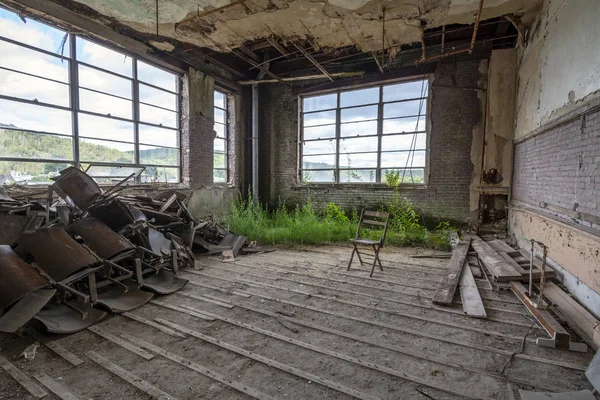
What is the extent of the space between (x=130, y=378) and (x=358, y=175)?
682 cm

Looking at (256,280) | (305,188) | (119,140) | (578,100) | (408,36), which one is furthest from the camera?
(305,188)

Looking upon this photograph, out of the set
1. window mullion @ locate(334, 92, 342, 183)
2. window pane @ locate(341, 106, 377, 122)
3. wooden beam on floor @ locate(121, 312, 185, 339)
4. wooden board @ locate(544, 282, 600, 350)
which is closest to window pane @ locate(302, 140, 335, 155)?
window mullion @ locate(334, 92, 342, 183)

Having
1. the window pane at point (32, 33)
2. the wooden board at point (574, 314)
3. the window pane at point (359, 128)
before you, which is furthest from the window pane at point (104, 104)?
the wooden board at point (574, 314)

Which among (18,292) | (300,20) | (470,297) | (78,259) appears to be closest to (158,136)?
(300,20)

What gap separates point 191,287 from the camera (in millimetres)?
3664

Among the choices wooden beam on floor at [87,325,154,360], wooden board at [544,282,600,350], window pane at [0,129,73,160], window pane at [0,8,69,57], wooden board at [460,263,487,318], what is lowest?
wooden beam on floor at [87,325,154,360]

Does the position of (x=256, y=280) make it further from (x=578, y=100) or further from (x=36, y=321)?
(x=578, y=100)

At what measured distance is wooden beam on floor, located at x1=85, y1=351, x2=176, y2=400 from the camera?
1.78m

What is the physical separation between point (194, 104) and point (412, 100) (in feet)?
17.5

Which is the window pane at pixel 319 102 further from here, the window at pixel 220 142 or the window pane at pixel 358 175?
the window at pixel 220 142

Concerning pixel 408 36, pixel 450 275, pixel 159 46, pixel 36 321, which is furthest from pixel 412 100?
pixel 36 321

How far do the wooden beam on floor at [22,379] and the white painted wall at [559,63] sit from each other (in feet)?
16.7

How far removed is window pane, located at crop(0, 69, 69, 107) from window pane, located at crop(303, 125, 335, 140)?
5.51 m

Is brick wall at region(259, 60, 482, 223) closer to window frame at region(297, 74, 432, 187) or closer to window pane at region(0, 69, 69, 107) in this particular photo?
window frame at region(297, 74, 432, 187)
